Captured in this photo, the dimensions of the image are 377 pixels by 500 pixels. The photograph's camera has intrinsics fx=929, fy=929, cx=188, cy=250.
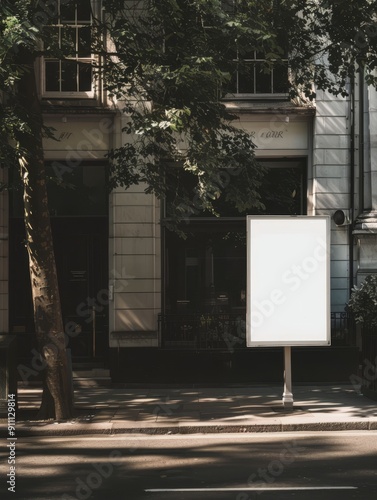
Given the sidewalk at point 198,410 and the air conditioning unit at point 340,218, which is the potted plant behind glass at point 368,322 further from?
the air conditioning unit at point 340,218

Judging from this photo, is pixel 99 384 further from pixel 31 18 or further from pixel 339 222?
pixel 31 18

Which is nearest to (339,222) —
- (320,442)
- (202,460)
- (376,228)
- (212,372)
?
(376,228)

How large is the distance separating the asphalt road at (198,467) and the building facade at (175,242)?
5.49 m

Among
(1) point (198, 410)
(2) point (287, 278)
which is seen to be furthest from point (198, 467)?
(2) point (287, 278)

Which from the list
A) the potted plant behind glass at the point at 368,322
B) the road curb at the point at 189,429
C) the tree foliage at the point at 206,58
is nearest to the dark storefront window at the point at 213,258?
the potted plant behind glass at the point at 368,322

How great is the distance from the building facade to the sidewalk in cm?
77

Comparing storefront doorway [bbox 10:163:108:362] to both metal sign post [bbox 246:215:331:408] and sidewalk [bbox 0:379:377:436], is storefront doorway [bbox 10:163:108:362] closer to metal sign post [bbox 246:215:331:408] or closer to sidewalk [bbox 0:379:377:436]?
sidewalk [bbox 0:379:377:436]

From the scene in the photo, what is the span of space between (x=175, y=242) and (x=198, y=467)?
29.5ft

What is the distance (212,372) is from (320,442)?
246 inches

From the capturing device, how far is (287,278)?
14414 millimetres

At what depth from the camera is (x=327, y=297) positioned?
47.8 ft

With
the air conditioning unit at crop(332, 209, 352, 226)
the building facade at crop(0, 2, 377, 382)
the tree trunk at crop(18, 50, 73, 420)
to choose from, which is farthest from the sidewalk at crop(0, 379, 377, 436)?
the air conditioning unit at crop(332, 209, 352, 226)

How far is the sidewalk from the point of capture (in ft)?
42.5

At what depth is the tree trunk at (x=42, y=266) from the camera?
13547mm
